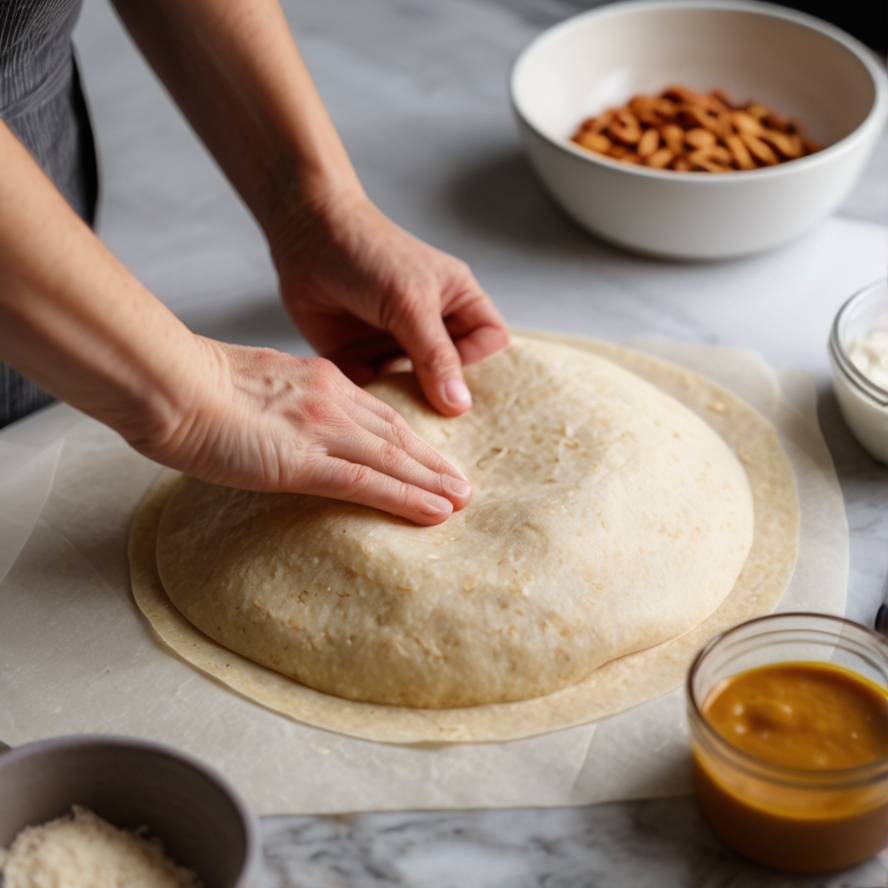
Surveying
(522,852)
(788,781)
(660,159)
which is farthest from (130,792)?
(660,159)

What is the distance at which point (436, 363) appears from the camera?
1559mm

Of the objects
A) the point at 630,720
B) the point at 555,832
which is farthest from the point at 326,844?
the point at 630,720

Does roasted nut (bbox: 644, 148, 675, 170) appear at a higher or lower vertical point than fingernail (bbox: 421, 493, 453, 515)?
lower

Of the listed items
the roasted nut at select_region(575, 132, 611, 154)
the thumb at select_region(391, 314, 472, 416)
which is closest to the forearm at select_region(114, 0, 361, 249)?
the thumb at select_region(391, 314, 472, 416)

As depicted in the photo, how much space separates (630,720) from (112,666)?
Result: 2.39 ft

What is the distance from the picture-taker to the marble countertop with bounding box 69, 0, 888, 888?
3.67 ft

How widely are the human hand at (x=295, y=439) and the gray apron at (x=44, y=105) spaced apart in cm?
71

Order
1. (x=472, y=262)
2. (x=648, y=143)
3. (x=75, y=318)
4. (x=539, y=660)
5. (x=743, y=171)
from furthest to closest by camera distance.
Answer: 1. (x=472, y=262)
2. (x=648, y=143)
3. (x=743, y=171)
4. (x=539, y=660)
5. (x=75, y=318)

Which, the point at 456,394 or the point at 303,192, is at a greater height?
the point at 303,192

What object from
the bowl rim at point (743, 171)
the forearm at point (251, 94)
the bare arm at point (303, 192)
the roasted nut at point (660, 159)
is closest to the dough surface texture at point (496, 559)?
the bare arm at point (303, 192)

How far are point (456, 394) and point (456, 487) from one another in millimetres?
208

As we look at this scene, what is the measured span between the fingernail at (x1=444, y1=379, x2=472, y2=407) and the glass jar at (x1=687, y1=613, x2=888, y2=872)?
60 cm

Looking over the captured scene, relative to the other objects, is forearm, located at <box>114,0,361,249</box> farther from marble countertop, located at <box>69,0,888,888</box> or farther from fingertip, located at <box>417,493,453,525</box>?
fingertip, located at <box>417,493,453,525</box>

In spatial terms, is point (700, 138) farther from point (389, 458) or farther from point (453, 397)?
point (389, 458)
